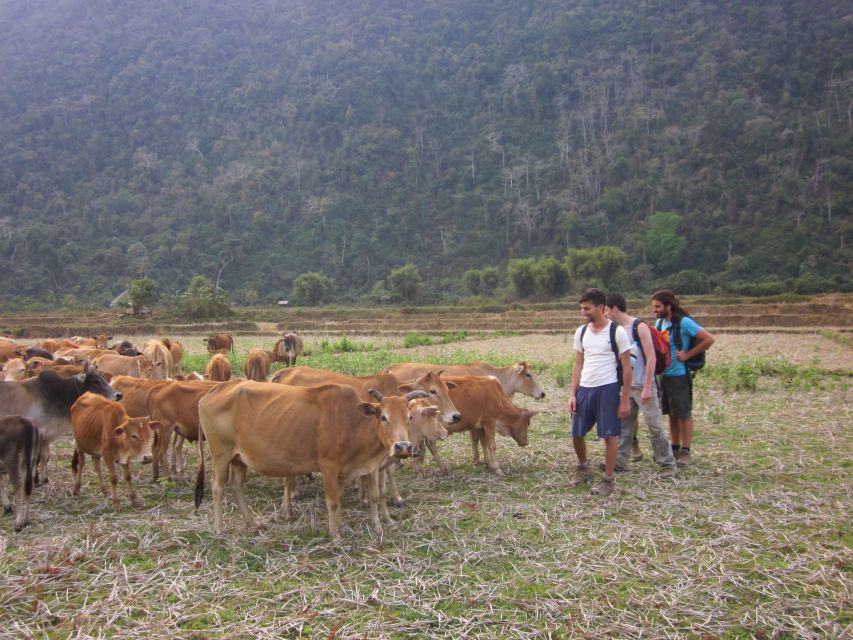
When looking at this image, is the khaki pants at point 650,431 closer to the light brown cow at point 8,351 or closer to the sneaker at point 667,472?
the sneaker at point 667,472

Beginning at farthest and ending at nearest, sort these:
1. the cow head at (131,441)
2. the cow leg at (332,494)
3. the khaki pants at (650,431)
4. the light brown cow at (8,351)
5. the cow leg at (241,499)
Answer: the light brown cow at (8,351), the khaki pants at (650,431), the cow head at (131,441), the cow leg at (241,499), the cow leg at (332,494)

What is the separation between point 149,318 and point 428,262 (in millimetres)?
45503

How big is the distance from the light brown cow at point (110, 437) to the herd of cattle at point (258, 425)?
0.04 ft

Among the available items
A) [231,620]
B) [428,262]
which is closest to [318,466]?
[231,620]

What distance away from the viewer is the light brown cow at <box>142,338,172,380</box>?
15.5 metres

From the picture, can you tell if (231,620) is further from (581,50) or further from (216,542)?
(581,50)

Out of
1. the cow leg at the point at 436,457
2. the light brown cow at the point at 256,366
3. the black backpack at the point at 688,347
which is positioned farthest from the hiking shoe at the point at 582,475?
the light brown cow at the point at 256,366

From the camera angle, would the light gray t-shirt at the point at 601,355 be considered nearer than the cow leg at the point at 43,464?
Yes

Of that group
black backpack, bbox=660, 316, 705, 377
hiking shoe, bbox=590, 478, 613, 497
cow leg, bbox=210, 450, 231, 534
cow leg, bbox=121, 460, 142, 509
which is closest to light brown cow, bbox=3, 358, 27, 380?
cow leg, bbox=121, 460, 142, 509

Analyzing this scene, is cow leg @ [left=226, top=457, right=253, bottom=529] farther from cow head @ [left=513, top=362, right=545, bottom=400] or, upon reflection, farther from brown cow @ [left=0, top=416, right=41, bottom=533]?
cow head @ [left=513, top=362, right=545, bottom=400]

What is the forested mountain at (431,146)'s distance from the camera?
257ft

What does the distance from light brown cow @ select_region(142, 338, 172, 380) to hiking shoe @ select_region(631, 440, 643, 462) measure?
1117 centimetres

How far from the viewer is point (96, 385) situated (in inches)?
389

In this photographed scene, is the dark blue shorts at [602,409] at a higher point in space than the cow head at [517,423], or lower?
higher
